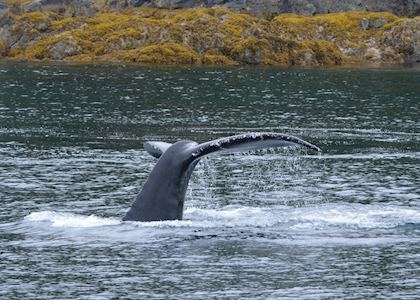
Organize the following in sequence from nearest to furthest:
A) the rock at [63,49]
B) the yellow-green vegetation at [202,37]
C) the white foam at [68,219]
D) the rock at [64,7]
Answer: the white foam at [68,219] < the yellow-green vegetation at [202,37] < the rock at [63,49] < the rock at [64,7]

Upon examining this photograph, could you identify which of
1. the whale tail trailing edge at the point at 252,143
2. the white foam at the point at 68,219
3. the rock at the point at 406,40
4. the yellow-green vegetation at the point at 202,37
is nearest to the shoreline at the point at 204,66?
the yellow-green vegetation at the point at 202,37

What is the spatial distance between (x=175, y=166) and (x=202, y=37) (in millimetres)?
117516

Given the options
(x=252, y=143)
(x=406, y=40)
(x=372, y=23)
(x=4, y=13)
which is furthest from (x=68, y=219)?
(x=372, y=23)

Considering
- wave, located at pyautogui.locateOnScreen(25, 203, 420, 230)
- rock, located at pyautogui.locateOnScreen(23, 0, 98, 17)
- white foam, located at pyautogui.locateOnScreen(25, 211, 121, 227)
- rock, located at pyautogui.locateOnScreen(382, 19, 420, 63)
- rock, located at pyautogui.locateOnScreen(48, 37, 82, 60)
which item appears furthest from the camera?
rock, located at pyautogui.locateOnScreen(23, 0, 98, 17)

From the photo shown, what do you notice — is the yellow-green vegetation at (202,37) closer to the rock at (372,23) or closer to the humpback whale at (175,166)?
the rock at (372,23)

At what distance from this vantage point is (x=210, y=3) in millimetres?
163125

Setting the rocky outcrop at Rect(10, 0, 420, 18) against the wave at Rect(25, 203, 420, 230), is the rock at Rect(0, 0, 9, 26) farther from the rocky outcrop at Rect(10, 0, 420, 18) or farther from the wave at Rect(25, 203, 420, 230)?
the wave at Rect(25, 203, 420, 230)

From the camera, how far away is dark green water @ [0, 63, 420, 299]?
891 inches

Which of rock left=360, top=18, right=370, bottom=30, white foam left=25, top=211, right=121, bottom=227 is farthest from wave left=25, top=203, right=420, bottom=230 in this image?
rock left=360, top=18, right=370, bottom=30

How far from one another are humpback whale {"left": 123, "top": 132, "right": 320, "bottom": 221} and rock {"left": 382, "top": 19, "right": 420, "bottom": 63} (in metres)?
122

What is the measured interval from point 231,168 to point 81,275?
19.8 meters

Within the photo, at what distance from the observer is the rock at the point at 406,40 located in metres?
145

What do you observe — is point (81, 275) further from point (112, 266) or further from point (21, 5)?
point (21, 5)

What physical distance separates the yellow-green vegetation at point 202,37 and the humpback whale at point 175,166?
107914mm
